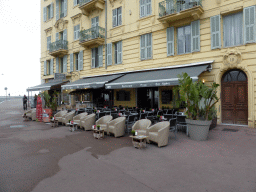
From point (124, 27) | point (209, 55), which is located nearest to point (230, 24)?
point (209, 55)

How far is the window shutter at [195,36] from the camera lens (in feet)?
33.5

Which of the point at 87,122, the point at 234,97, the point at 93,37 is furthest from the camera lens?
the point at 93,37

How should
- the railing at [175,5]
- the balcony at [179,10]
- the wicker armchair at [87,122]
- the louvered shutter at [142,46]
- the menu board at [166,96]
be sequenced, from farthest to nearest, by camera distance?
the louvered shutter at [142,46] < the menu board at [166,96] < the railing at [175,5] < the balcony at [179,10] < the wicker armchair at [87,122]

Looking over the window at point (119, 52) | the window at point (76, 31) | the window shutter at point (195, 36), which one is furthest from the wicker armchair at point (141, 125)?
the window at point (76, 31)

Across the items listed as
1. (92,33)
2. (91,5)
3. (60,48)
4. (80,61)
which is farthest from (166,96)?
(60,48)

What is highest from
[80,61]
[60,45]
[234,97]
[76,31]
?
[76,31]

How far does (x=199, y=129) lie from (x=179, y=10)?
24.9ft

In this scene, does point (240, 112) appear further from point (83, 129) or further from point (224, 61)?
point (83, 129)

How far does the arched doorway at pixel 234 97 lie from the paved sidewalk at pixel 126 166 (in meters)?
2.99

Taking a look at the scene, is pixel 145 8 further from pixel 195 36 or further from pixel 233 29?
pixel 233 29

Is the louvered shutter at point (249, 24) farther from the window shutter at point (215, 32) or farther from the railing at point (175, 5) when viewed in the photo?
the railing at point (175, 5)

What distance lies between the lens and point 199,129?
6.38 metres

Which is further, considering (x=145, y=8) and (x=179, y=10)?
(x=145, y=8)

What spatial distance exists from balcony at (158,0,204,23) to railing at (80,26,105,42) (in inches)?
220
